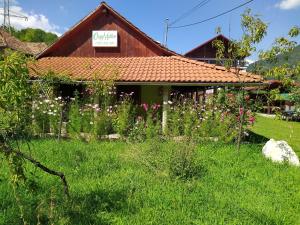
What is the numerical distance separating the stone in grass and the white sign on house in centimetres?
1106

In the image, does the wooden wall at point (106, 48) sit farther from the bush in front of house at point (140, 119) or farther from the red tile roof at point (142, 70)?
the bush in front of house at point (140, 119)

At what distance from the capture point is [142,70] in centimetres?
1590

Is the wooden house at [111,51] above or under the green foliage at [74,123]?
above

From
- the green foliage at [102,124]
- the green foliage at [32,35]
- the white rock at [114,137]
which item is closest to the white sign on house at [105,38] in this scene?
the green foliage at [102,124]

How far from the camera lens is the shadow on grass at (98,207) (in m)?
5.45

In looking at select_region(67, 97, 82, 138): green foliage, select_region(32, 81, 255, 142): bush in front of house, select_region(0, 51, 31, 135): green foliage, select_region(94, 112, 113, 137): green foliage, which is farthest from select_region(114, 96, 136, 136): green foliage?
select_region(0, 51, 31, 135): green foliage

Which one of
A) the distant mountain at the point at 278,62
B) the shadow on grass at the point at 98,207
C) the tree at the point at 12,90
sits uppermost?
the distant mountain at the point at 278,62

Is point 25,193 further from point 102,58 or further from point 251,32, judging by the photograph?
point 102,58

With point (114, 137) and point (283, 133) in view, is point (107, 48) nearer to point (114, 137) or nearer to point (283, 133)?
point (114, 137)

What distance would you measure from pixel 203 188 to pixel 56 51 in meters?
14.6

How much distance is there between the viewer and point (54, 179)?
281 inches

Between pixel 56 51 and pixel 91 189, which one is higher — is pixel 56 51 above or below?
above

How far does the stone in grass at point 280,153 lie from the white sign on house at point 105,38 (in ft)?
36.3

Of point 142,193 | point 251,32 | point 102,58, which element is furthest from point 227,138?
point 102,58
